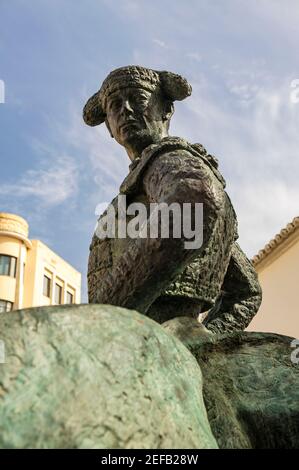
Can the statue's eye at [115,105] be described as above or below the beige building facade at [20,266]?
below

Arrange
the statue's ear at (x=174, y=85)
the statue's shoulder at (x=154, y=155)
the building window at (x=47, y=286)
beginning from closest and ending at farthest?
the statue's shoulder at (x=154, y=155)
the statue's ear at (x=174, y=85)
the building window at (x=47, y=286)

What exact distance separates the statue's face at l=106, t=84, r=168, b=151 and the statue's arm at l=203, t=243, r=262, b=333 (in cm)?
50

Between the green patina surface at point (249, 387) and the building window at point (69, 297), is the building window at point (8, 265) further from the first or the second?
the green patina surface at point (249, 387)

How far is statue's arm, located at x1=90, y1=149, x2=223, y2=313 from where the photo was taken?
5.22ft

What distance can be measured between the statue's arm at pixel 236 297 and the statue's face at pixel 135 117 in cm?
50

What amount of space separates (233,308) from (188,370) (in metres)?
1.09

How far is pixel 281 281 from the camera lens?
11.3 meters

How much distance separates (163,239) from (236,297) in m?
0.82

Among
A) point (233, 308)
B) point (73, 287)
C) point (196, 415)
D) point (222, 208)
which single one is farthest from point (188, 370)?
point (73, 287)

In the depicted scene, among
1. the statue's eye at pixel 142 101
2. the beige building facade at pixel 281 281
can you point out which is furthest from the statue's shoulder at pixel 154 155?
the beige building facade at pixel 281 281

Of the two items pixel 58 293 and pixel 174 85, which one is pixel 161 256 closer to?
pixel 174 85

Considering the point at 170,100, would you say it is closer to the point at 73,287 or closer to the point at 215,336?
the point at 215,336

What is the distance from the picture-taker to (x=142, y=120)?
225cm

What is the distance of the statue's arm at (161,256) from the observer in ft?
5.22
